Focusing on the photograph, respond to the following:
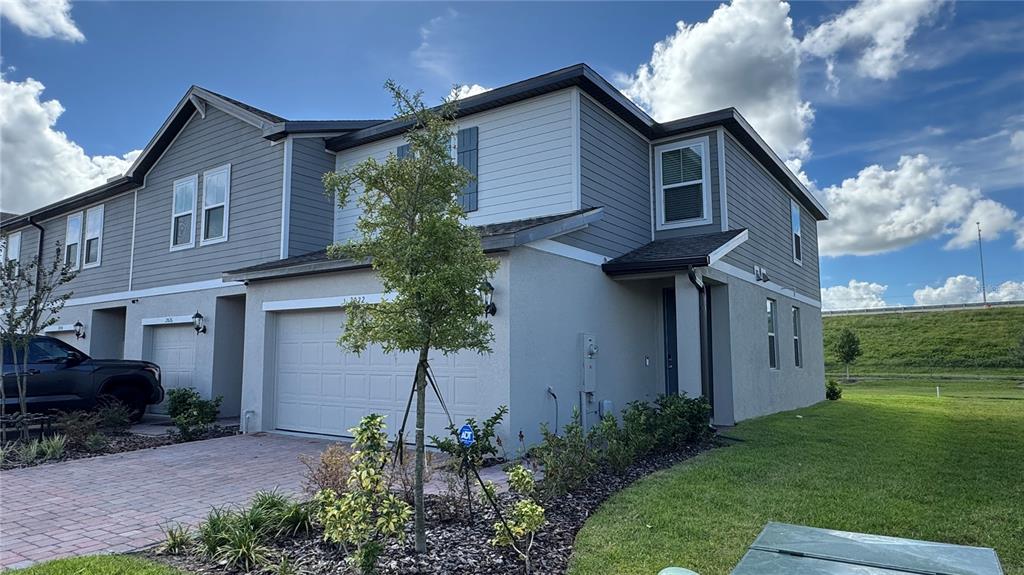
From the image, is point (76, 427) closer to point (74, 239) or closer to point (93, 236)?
point (93, 236)

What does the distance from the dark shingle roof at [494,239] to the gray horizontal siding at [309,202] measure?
42 centimetres

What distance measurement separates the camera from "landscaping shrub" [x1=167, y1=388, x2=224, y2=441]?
1004 cm

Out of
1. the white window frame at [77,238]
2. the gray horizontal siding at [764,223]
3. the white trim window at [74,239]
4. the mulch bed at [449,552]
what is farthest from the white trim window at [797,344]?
the white trim window at [74,239]

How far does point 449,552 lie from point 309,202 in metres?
9.47

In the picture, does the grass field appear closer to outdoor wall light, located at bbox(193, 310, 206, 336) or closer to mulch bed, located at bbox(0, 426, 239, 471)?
outdoor wall light, located at bbox(193, 310, 206, 336)

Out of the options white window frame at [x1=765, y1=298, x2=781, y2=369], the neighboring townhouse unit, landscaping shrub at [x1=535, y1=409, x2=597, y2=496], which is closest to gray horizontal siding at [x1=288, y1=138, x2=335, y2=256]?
the neighboring townhouse unit

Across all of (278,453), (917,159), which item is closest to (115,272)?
(278,453)

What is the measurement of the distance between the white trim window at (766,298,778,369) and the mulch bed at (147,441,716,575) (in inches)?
378

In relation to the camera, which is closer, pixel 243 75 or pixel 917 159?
pixel 243 75

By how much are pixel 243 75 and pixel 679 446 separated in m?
12.0

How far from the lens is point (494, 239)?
301 inches

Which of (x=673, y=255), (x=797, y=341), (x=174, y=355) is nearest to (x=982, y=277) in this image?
(x=797, y=341)

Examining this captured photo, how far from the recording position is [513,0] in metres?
10.4

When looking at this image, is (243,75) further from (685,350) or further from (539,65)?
(685,350)
